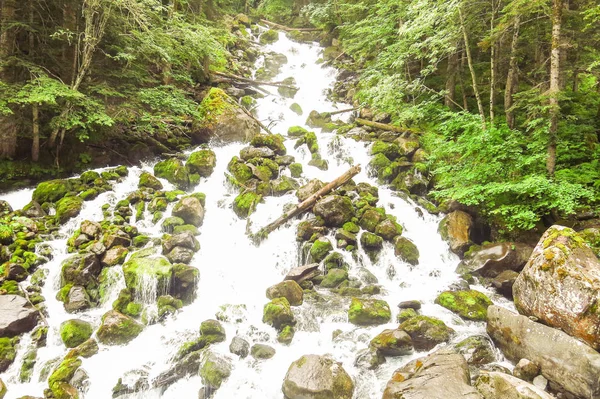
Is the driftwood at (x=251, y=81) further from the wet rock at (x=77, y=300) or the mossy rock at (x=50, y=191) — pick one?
the wet rock at (x=77, y=300)

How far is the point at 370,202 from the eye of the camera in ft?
40.1

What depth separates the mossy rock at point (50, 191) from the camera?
1115 centimetres

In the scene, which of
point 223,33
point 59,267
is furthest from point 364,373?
point 223,33

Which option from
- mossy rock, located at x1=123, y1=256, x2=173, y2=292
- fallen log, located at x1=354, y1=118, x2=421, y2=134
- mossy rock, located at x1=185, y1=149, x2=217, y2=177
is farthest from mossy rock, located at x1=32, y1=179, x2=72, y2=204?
fallen log, located at x1=354, y1=118, x2=421, y2=134

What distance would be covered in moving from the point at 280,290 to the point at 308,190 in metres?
4.59

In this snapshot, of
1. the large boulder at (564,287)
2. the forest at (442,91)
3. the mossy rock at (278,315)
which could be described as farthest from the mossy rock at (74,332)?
the large boulder at (564,287)

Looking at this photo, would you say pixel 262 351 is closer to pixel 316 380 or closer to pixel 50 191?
pixel 316 380

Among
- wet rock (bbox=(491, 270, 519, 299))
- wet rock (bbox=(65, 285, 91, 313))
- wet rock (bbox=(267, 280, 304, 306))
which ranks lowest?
wet rock (bbox=(65, 285, 91, 313))

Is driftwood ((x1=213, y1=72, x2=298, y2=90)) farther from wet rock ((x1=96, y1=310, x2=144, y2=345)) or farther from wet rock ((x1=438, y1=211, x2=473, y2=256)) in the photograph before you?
wet rock ((x1=96, y1=310, x2=144, y2=345))

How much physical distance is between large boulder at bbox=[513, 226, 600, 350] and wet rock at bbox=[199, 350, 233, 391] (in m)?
6.50

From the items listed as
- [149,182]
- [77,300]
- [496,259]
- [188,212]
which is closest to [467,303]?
[496,259]

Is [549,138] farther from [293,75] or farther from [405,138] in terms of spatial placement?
[293,75]

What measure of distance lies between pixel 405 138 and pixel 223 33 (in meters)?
10.8

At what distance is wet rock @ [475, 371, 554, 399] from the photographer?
4.92 metres
